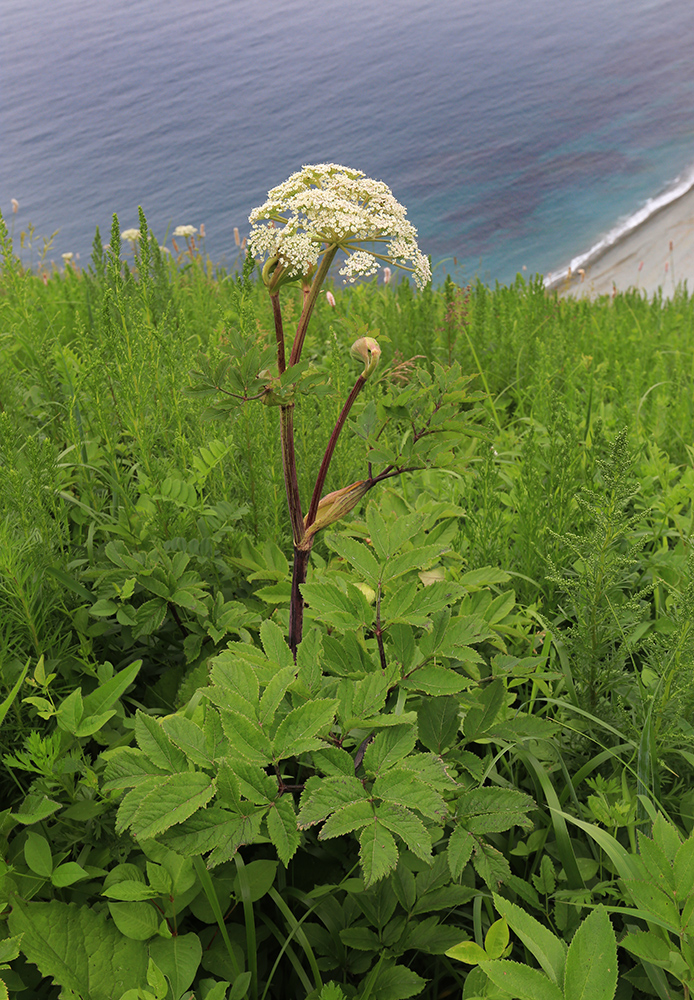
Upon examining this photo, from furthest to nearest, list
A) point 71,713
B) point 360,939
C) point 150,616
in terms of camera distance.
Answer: point 150,616
point 71,713
point 360,939

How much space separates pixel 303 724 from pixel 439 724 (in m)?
0.28

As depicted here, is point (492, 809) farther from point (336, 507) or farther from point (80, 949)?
point (80, 949)

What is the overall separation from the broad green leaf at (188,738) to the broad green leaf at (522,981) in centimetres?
48

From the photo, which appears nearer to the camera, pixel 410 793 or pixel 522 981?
pixel 522 981

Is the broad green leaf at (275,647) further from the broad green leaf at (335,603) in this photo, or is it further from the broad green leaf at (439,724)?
the broad green leaf at (439,724)

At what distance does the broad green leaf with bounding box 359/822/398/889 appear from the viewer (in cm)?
77

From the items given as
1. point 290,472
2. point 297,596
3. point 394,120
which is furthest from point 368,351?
point 394,120

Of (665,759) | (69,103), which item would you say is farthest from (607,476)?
(69,103)

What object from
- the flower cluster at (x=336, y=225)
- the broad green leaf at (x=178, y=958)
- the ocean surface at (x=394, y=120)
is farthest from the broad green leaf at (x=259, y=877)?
the ocean surface at (x=394, y=120)

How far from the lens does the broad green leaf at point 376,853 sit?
2.54 ft

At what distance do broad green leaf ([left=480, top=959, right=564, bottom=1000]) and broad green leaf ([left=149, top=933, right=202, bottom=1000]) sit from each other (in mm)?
520

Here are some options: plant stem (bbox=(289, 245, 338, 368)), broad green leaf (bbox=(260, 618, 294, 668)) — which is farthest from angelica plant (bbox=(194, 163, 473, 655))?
broad green leaf (bbox=(260, 618, 294, 668))

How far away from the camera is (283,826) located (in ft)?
2.82

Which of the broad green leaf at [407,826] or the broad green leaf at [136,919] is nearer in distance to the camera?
the broad green leaf at [407,826]
